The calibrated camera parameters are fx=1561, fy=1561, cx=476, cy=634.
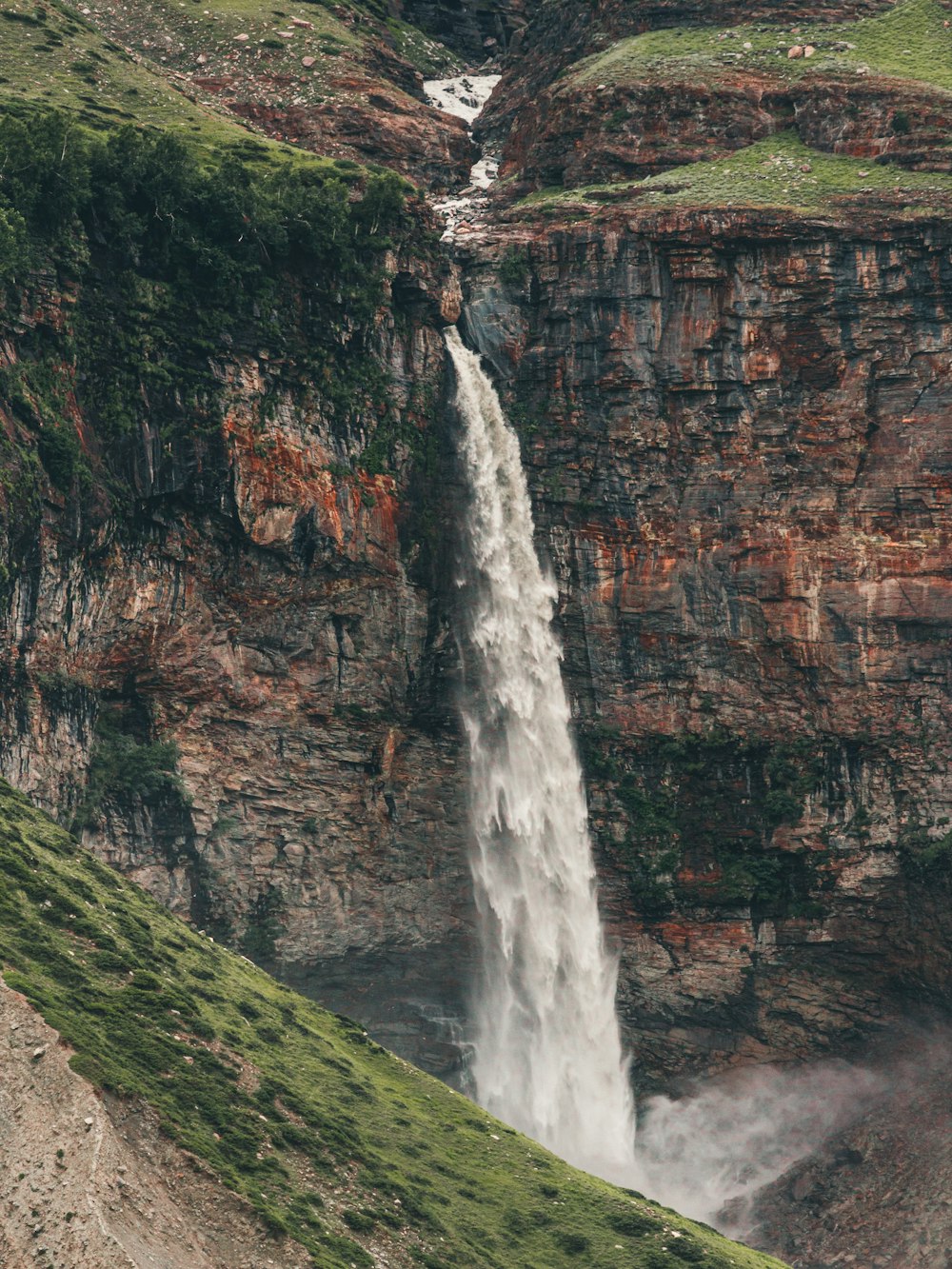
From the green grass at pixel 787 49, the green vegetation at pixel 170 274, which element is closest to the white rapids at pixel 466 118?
the green grass at pixel 787 49

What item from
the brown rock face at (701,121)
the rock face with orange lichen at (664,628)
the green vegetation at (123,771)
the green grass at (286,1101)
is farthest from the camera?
the brown rock face at (701,121)

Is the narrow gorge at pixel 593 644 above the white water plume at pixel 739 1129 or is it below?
above

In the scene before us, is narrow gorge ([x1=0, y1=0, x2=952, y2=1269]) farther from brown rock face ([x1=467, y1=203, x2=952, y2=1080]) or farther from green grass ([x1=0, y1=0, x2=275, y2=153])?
green grass ([x1=0, y1=0, x2=275, y2=153])

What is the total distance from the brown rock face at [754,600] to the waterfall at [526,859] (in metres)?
1.41

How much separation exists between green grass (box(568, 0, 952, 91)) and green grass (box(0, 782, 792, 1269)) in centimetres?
5092

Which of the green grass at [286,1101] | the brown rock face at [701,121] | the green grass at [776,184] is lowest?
the green grass at [286,1101]

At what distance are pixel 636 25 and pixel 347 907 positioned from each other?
5345 cm

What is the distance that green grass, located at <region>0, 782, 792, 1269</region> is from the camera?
39.8m

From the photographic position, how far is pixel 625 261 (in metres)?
69.9

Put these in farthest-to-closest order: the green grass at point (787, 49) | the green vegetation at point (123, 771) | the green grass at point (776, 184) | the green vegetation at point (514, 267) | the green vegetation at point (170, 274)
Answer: the green grass at point (787, 49) < the green vegetation at point (514, 267) < the green grass at point (776, 184) < the green vegetation at point (123, 771) < the green vegetation at point (170, 274)

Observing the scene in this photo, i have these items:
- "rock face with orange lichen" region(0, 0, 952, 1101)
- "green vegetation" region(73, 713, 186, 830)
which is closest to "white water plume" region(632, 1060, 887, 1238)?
"rock face with orange lichen" region(0, 0, 952, 1101)

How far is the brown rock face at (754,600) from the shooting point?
67.5 metres

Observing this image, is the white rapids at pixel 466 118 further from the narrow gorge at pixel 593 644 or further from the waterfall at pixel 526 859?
the waterfall at pixel 526 859

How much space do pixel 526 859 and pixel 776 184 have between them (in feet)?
110
